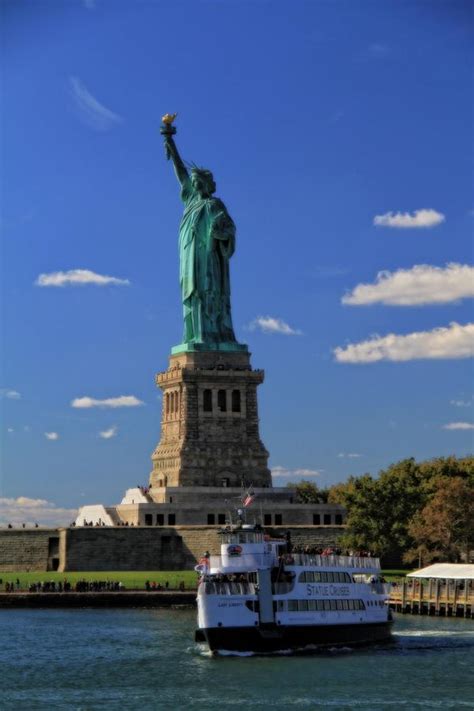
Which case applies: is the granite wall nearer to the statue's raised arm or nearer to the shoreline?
the shoreline

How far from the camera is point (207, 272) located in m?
130

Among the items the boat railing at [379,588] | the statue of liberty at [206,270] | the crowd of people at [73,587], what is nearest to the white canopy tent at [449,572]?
the boat railing at [379,588]

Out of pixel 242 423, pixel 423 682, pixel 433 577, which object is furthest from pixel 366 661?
pixel 242 423

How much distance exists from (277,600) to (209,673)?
7.70m

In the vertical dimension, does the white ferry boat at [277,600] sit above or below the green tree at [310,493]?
below

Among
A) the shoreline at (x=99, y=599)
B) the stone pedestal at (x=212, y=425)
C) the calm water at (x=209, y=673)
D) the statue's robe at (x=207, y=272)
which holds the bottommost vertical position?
the calm water at (x=209, y=673)

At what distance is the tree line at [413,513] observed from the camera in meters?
111

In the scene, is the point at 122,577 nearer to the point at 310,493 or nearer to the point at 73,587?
the point at 73,587

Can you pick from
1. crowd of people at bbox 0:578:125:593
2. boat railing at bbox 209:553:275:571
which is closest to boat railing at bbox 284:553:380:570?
boat railing at bbox 209:553:275:571

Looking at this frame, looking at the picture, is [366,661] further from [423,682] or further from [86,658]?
[86,658]

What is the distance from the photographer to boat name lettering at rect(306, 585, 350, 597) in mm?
75750

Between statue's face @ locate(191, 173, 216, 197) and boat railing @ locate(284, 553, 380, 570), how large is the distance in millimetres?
55375

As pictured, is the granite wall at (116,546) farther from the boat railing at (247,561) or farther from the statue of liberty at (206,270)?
the boat railing at (247,561)

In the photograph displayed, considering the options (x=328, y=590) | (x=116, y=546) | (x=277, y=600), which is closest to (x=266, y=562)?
(x=277, y=600)
